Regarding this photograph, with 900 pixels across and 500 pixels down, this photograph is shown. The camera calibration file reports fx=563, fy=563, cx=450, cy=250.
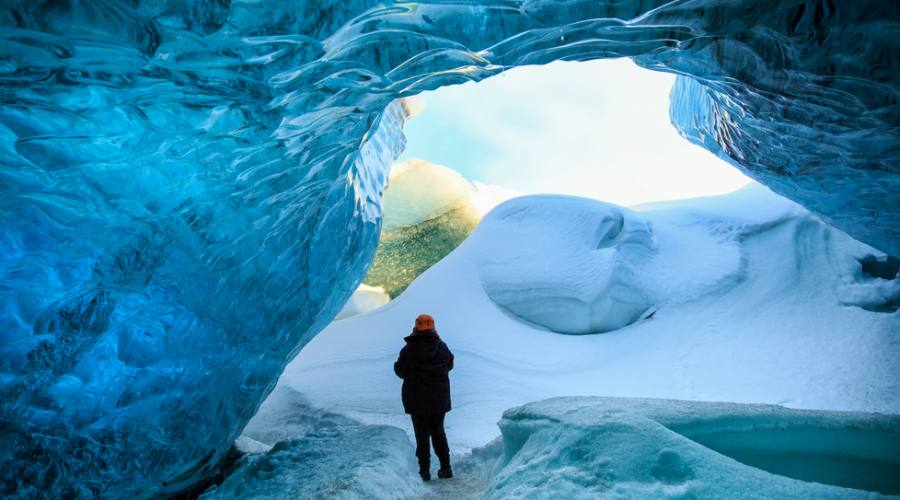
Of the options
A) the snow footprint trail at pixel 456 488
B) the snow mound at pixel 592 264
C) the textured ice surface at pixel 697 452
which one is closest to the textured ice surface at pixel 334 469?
the snow footprint trail at pixel 456 488

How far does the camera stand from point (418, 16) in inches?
79.2

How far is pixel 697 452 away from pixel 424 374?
6.00 ft

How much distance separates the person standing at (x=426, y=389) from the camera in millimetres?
3496

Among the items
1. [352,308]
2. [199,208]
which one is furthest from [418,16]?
[352,308]

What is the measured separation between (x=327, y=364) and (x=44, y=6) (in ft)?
18.0

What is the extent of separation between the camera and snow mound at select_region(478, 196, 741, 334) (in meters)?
6.95

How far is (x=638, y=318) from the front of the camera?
6.93 m

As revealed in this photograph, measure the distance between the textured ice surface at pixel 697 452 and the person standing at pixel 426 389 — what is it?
3.04ft

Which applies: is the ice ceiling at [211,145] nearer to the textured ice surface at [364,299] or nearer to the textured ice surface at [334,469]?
the textured ice surface at [334,469]

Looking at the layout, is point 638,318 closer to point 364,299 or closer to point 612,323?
point 612,323

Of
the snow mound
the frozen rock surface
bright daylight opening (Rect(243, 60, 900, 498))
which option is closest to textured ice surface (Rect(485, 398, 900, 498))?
bright daylight opening (Rect(243, 60, 900, 498))

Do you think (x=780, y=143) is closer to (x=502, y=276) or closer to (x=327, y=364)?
(x=502, y=276)

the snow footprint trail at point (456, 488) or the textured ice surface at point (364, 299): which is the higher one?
the snow footprint trail at point (456, 488)

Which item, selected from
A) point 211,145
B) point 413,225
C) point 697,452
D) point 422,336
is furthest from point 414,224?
point 697,452
